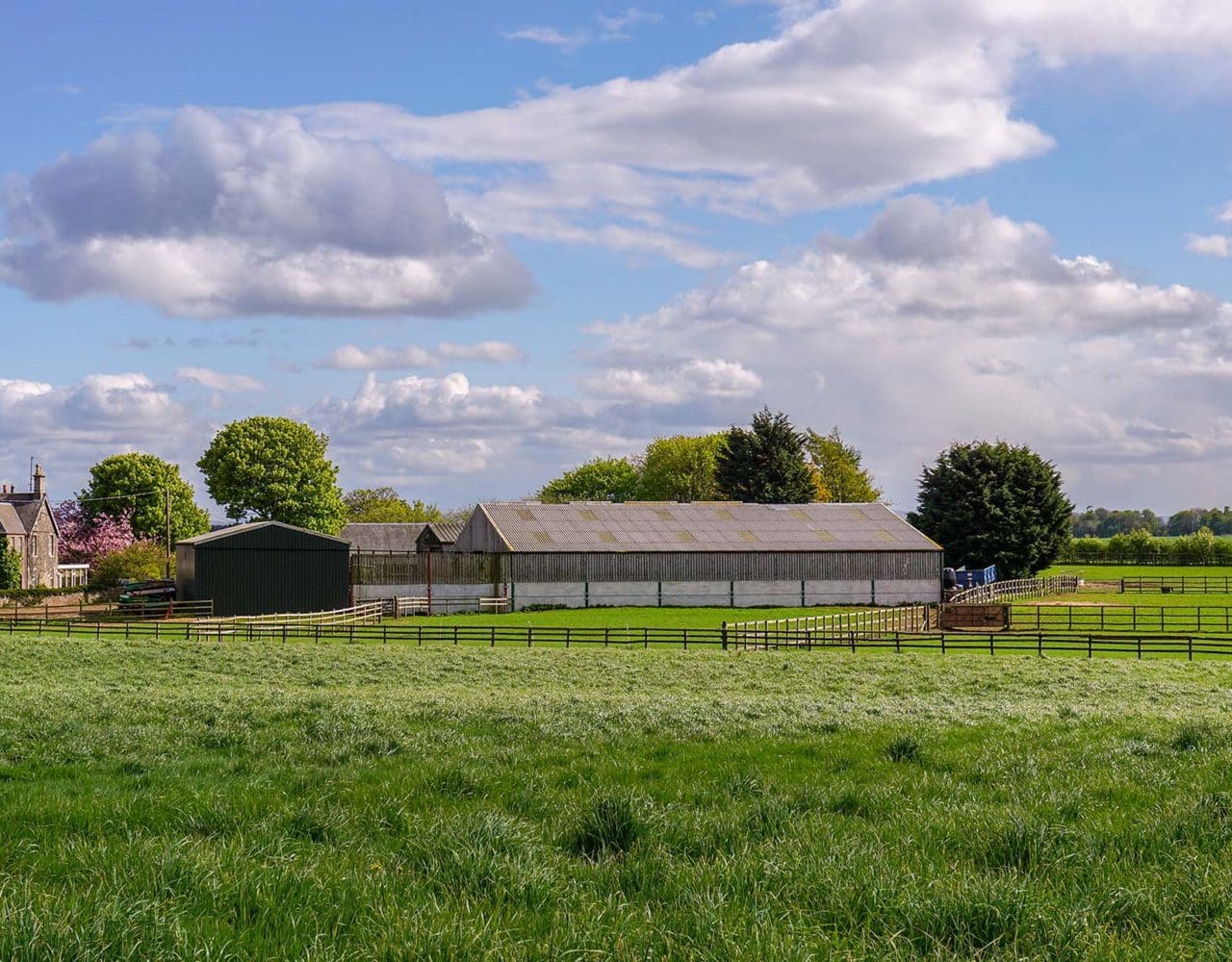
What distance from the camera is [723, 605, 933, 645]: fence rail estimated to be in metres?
44.0

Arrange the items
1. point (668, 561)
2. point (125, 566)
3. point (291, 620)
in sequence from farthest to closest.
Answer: point (125, 566) < point (668, 561) < point (291, 620)

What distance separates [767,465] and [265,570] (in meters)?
58.6

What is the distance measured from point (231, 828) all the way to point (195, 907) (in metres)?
1.96

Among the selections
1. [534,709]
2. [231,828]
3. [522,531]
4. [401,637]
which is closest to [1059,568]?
[522,531]

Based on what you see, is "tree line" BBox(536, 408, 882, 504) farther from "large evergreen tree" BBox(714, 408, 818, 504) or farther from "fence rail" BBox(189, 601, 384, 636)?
"fence rail" BBox(189, 601, 384, 636)

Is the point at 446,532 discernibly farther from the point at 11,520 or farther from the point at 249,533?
the point at 249,533

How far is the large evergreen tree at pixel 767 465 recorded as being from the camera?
10906cm

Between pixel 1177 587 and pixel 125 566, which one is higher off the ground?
pixel 125 566

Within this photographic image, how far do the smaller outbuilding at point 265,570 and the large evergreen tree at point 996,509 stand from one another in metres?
47.9

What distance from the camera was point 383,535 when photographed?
11350 centimetres

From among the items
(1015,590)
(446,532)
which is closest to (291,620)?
(1015,590)

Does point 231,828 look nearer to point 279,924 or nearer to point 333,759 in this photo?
point 279,924

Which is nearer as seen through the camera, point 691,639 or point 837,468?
point 691,639

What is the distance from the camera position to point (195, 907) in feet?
17.4
